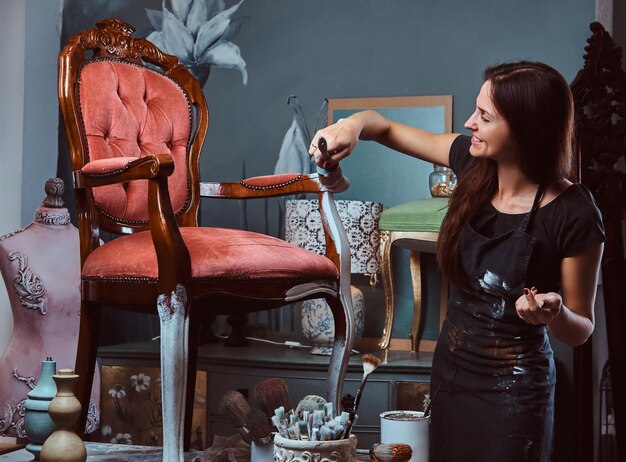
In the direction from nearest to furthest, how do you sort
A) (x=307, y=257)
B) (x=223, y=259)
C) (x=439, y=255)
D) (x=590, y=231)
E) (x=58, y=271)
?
(x=590, y=231) < (x=439, y=255) < (x=223, y=259) < (x=307, y=257) < (x=58, y=271)

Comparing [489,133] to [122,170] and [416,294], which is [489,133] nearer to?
[122,170]

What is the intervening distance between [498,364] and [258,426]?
0.54 meters

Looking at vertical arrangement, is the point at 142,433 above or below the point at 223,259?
below

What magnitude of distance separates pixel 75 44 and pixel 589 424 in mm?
2205

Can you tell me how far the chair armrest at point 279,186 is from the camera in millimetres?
2424

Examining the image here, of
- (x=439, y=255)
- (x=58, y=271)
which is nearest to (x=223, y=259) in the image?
(x=439, y=255)

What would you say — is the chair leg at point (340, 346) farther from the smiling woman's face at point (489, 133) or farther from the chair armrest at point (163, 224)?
the smiling woman's face at point (489, 133)

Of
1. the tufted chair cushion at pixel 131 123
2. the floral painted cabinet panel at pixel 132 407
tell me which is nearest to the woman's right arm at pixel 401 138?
the tufted chair cushion at pixel 131 123

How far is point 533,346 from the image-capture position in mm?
1783

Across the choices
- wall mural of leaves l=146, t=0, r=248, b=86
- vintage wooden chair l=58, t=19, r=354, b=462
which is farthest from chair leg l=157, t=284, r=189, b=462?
wall mural of leaves l=146, t=0, r=248, b=86

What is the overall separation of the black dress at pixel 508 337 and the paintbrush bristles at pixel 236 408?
0.46m

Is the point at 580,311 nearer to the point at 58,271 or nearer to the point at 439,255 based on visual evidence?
the point at 439,255

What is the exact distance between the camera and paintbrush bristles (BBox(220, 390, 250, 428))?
6.28 ft

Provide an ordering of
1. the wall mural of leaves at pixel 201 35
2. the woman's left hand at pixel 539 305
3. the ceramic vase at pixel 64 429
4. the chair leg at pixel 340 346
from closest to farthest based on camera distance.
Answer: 1. the woman's left hand at pixel 539 305
2. the ceramic vase at pixel 64 429
3. the chair leg at pixel 340 346
4. the wall mural of leaves at pixel 201 35
